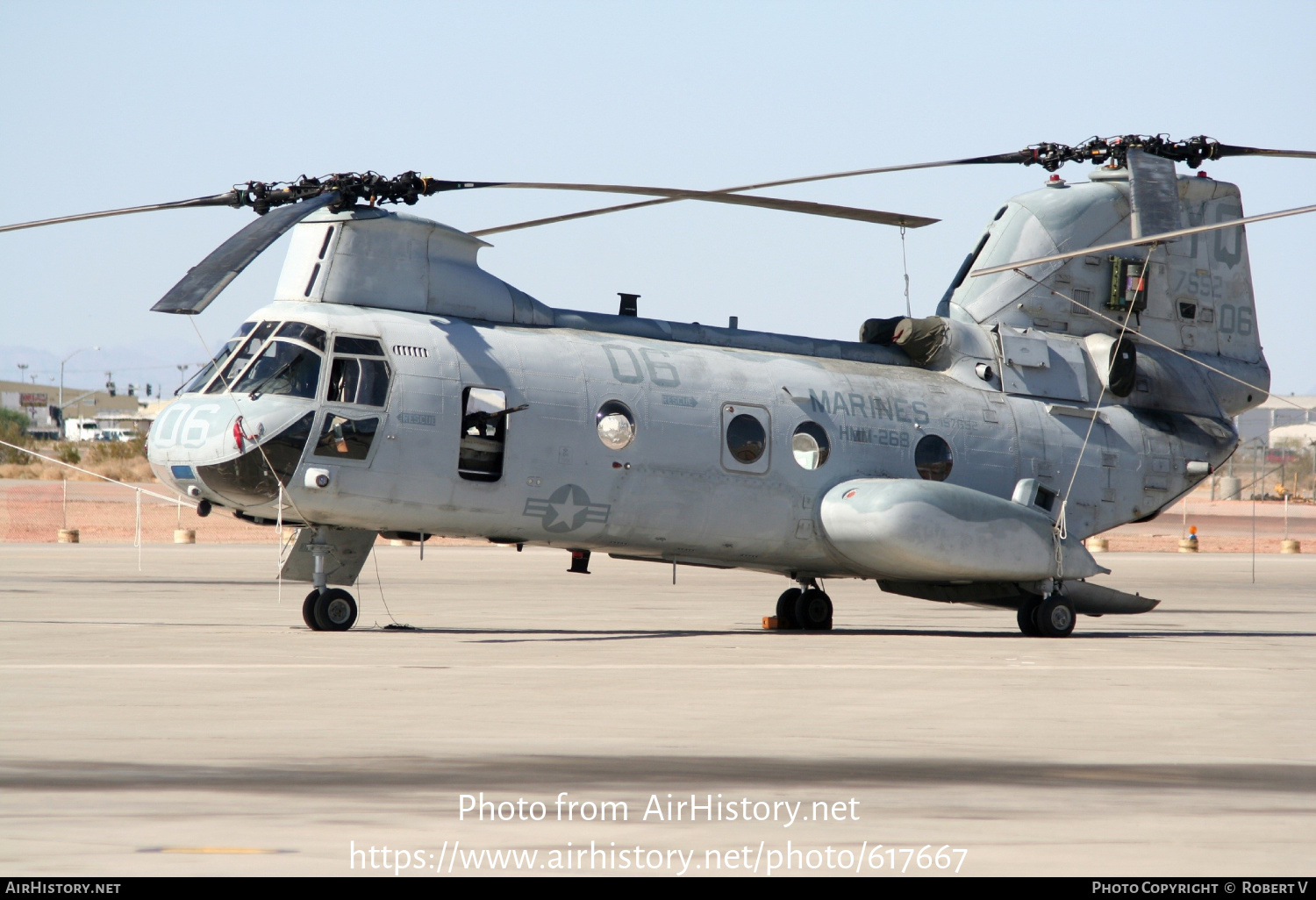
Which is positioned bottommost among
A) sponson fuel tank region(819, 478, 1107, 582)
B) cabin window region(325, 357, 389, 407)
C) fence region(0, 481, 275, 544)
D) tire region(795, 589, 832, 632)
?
fence region(0, 481, 275, 544)

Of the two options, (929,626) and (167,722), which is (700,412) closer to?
(929,626)

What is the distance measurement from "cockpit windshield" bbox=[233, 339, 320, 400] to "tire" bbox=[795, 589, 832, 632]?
7.38 m

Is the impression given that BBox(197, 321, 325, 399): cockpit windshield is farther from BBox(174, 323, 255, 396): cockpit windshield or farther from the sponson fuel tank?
the sponson fuel tank

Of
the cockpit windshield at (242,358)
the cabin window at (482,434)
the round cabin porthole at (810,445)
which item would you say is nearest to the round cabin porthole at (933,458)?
the round cabin porthole at (810,445)

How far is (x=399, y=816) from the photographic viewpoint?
6.88 metres

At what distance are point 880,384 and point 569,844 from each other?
44.6 ft

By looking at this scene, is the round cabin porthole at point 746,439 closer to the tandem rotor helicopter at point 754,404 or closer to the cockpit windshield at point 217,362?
the tandem rotor helicopter at point 754,404

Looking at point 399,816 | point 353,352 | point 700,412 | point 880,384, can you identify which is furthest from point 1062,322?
point 399,816

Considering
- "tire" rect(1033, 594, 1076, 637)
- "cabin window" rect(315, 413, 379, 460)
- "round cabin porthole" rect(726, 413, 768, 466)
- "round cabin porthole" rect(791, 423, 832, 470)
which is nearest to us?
"cabin window" rect(315, 413, 379, 460)

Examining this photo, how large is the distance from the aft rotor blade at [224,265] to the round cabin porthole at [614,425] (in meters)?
4.05

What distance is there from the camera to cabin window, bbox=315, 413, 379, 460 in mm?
15766

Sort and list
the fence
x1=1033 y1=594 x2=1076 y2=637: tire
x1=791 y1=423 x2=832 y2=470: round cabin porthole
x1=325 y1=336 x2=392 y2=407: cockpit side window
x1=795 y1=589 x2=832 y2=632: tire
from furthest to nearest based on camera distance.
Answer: the fence, x1=795 y1=589 x2=832 y2=632: tire, x1=1033 y1=594 x2=1076 y2=637: tire, x1=791 y1=423 x2=832 y2=470: round cabin porthole, x1=325 y1=336 x2=392 y2=407: cockpit side window

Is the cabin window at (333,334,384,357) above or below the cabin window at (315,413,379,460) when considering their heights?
above

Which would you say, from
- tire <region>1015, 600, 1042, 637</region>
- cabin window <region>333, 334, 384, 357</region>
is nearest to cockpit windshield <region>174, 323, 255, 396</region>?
cabin window <region>333, 334, 384, 357</region>
